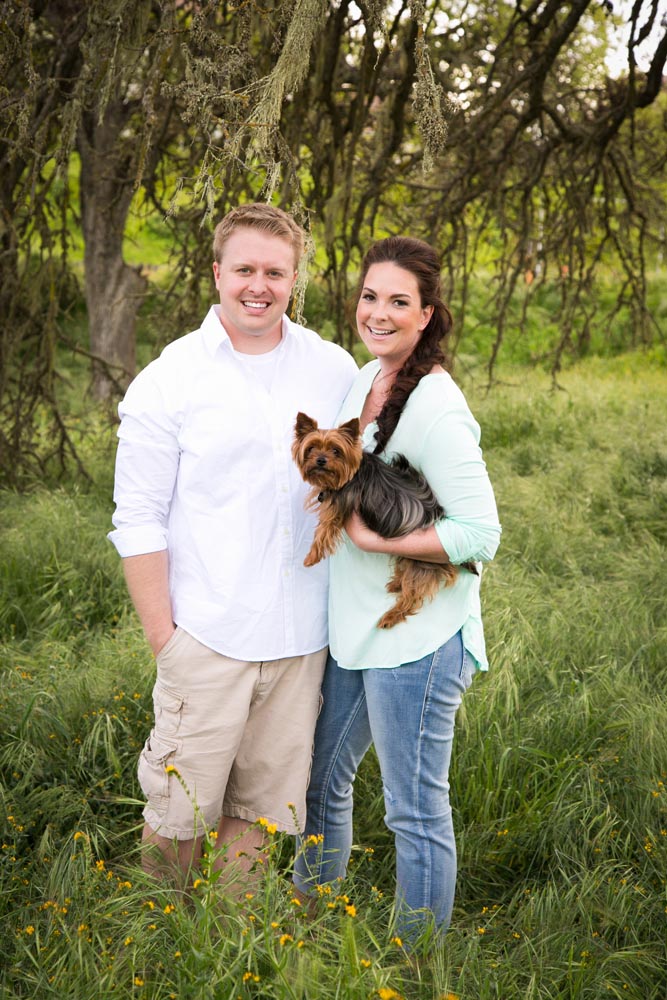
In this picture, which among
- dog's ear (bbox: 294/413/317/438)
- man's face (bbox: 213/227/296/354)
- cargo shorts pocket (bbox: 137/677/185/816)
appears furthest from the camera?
cargo shorts pocket (bbox: 137/677/185/816)

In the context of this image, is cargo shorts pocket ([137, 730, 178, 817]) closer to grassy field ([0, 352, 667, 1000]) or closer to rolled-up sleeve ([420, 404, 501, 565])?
grassy field ([0, 352, 667, 1000])

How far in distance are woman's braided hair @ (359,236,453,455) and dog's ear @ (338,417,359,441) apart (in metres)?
0.12

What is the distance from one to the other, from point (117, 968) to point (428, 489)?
153cm

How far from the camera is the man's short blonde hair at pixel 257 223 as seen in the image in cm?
262

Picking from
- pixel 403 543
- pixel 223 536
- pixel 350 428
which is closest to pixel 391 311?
pixel 350 428

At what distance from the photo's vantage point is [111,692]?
4.07m

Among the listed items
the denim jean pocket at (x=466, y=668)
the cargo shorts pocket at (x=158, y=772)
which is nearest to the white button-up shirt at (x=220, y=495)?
the cargo shorts pocket at (x=158, y=772)

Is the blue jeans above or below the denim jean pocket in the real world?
below

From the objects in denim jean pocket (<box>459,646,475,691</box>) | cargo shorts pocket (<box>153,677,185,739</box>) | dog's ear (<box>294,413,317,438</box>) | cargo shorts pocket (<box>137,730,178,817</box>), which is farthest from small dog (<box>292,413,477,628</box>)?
cargo shorts pocket (<box>137,730,178,817</box>)

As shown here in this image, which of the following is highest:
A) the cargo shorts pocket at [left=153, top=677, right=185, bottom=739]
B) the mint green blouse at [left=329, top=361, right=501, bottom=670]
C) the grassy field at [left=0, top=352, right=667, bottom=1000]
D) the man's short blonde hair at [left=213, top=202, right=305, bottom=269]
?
the man's short blonde hair at [left=213, top=202, right=305, bottom=269]

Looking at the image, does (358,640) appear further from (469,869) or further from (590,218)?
(590,218)

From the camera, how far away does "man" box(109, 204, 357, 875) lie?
2.63m

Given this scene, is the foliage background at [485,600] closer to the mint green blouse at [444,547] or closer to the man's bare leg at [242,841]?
the man's bare leg at [242,841]

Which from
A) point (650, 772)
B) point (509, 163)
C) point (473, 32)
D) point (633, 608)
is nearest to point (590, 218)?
point (509, 163)
